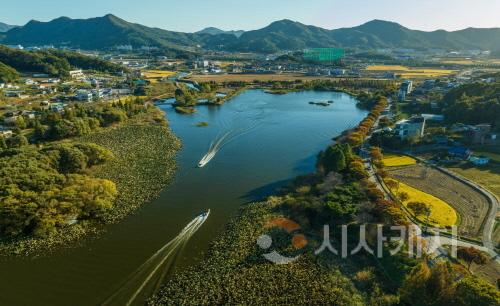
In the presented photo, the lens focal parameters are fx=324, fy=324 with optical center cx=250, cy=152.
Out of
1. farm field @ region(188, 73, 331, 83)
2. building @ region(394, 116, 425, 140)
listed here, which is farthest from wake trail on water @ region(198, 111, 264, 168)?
farm field @ region(188, 73, 331, 83)

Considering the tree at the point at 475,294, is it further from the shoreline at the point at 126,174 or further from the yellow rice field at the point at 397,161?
the shoreline at the point at 126,174

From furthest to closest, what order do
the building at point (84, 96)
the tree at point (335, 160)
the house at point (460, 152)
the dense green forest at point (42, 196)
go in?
the building at point (84, 96), the house at point (460, 152), the tree at point (335, 160), the dense green forest at point (42, 196)

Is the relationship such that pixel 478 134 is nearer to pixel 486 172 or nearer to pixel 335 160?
pixel 486 172

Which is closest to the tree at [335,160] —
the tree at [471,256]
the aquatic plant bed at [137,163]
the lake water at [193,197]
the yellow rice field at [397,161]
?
the lake water at [193,197]

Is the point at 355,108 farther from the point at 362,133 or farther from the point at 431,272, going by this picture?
the point at 431,272

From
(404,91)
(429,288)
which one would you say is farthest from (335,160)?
(404,91)

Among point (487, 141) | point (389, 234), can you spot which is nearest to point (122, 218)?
point (389, 234)
